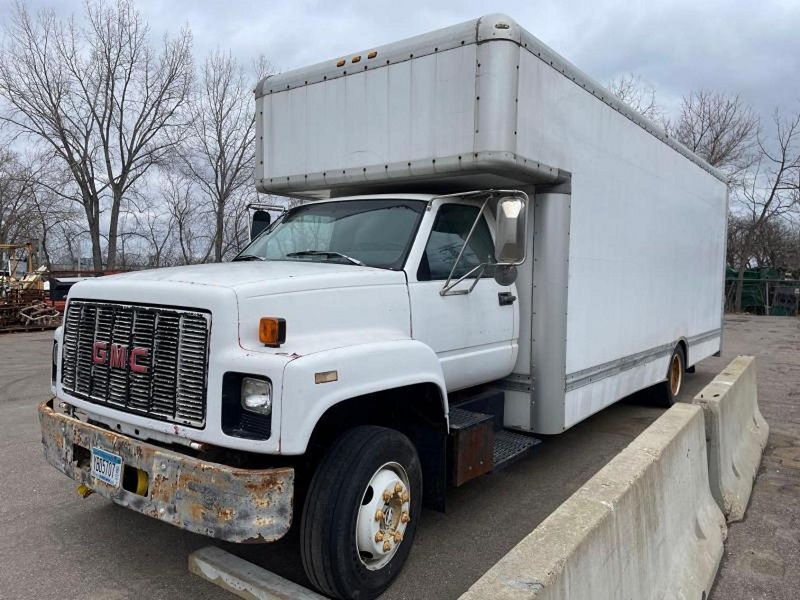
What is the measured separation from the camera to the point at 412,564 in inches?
147

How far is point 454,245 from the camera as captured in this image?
170 inches

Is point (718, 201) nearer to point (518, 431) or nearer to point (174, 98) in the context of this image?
point (518, 431)

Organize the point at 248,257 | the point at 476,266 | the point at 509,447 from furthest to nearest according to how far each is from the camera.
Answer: the point at 509,447, the point at 248,257, the point at 476,266

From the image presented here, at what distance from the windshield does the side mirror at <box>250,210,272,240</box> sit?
97 cm

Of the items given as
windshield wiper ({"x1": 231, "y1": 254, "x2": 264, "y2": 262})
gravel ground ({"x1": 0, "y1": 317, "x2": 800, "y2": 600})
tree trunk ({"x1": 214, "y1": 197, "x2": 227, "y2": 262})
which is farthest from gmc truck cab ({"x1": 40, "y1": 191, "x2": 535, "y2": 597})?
tree trunk ({"x1": 214, "y1": 197, "x2": 227, "y2": 262})

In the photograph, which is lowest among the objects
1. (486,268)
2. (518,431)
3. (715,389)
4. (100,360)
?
(518,431)

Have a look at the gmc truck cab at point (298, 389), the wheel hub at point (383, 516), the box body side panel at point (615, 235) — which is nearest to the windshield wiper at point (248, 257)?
the gmc truck cab at point (298, 389)

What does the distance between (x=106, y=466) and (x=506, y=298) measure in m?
2.91

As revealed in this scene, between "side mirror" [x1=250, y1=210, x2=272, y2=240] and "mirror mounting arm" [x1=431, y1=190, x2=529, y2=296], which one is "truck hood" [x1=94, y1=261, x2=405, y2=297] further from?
"side mirror" [x1=250, y1=210, x2=272, y2=240]

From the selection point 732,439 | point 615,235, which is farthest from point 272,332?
point 732,439

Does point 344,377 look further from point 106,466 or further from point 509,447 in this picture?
point 509,447

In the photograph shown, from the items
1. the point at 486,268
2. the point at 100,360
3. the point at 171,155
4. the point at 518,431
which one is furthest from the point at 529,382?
the point at 171,155

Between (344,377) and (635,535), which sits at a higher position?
(344,377)

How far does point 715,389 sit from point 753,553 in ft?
4.90
